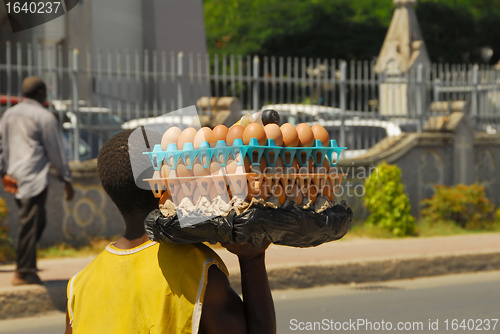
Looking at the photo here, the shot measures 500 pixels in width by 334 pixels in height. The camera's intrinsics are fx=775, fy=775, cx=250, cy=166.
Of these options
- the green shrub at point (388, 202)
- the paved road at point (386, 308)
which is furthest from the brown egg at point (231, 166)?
the green shrub at point (388, 202)

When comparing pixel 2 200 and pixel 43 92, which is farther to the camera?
pixel 2 200

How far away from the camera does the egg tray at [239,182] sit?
1817 mm

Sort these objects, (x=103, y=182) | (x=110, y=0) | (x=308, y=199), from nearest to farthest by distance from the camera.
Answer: (x=308, y=199) → (x=103, y=182) → (x=110, y=0)

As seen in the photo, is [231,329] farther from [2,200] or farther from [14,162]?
[2,200]

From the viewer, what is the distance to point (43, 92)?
6.88 metres

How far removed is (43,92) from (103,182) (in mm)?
4950

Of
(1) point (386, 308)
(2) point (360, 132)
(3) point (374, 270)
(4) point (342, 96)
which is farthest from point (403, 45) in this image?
(1) point (386, 308)

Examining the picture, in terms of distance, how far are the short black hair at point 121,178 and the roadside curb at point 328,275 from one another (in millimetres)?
4547

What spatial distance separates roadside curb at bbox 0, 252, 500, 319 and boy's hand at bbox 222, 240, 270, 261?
4.82 meters

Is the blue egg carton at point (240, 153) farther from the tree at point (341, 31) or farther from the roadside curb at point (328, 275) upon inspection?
the tree at point (341, 31)

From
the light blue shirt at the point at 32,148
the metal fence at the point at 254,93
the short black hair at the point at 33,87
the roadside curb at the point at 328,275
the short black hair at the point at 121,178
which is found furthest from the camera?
the metal fence at the point at 254,93

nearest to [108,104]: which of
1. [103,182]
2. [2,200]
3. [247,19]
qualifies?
[2,200]

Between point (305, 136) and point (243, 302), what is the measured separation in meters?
0.46

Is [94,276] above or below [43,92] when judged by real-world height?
below
